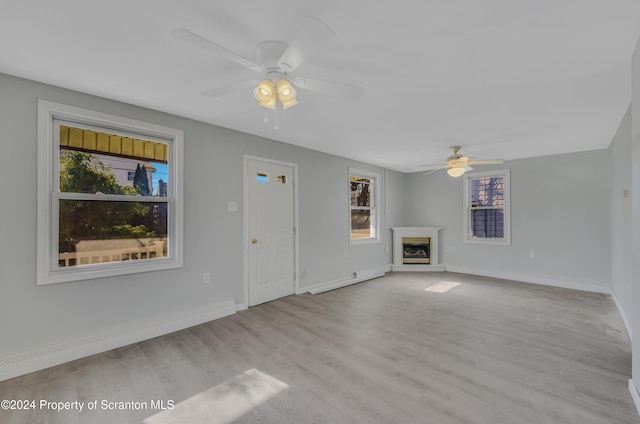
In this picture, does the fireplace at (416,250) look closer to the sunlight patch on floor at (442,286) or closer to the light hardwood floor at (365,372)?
the sunlight patch on floor at (442,286)

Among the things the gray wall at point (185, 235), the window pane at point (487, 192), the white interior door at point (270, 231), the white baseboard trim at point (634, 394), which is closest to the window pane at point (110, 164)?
the gray wall at point (185, 235)

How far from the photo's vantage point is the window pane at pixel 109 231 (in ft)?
8.15

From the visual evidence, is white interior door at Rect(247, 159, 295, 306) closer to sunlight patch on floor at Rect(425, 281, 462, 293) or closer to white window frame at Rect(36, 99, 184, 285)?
white window frame at Rect(36, 99, 184, 285)

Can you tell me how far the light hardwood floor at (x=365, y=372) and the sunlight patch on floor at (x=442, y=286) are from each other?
1.02m

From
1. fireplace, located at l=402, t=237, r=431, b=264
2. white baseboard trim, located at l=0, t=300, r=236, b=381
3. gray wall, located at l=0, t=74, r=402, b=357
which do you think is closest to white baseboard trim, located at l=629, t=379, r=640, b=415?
gray wall, located at l=0, t=74, r=402, b=357

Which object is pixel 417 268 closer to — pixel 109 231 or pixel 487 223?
pixel 487 223

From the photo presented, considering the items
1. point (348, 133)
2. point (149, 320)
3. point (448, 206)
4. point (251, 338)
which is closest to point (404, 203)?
point (448, 206)

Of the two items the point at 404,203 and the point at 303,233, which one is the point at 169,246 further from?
the point at 404,203

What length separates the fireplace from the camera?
632 centimetres

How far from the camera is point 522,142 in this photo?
4102 mm

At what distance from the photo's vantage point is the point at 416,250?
21.0 ft

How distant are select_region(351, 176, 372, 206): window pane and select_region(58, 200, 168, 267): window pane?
3.53m

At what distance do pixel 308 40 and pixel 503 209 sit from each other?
5.59 m

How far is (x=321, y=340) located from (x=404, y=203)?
484 centimetres
